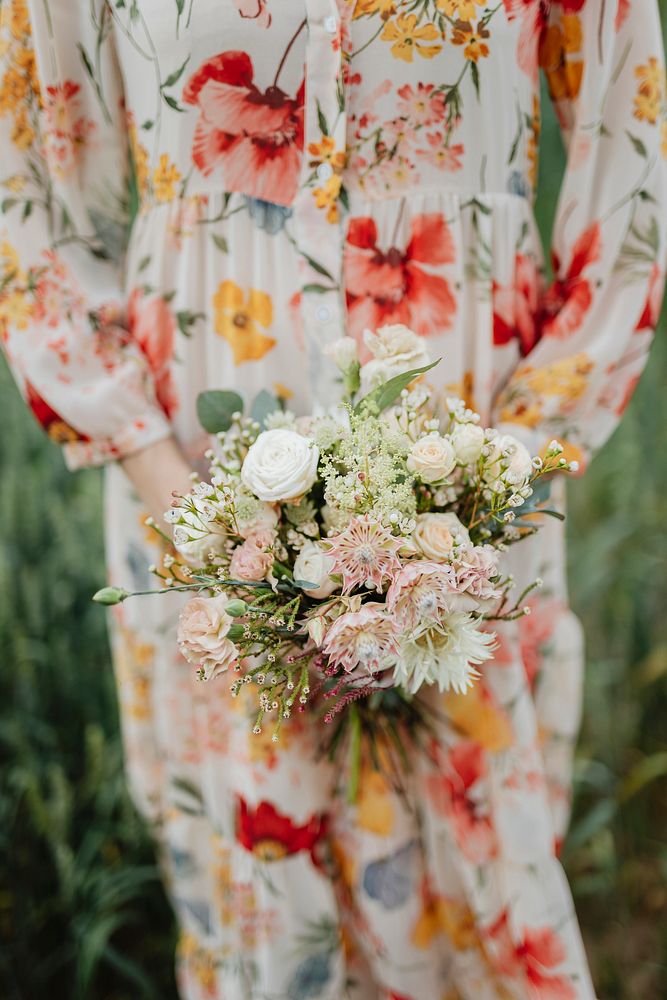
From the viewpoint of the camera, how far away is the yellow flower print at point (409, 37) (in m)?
0.75

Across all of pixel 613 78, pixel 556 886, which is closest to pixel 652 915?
pixel 556 886

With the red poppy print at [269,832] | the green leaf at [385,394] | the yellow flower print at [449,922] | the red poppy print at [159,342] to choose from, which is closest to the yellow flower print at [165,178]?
the red poppy print at [159,342]

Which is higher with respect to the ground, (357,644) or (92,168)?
(92,168)

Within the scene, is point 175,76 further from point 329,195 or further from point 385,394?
point 385,394

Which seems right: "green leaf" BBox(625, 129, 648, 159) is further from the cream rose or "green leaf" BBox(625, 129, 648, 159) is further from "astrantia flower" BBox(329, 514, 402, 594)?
the cream rose

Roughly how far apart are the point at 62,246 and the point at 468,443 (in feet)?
1.74

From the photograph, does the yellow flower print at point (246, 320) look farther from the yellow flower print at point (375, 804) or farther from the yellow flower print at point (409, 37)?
the yellow flower print at point (375, 804)

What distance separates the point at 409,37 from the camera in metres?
0.75

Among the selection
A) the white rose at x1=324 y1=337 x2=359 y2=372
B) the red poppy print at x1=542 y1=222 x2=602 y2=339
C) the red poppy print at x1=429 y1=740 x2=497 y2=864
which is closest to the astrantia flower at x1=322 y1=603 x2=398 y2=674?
the white rose at x1=324 y1=337 x2=359 y2=372

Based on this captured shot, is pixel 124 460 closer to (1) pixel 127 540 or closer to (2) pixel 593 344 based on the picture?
(1) pixel 127 540

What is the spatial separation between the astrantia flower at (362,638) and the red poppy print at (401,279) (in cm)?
34

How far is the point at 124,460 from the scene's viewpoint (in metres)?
0.84

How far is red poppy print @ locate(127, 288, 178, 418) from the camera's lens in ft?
2.82

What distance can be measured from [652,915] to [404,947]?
2.73 ft
